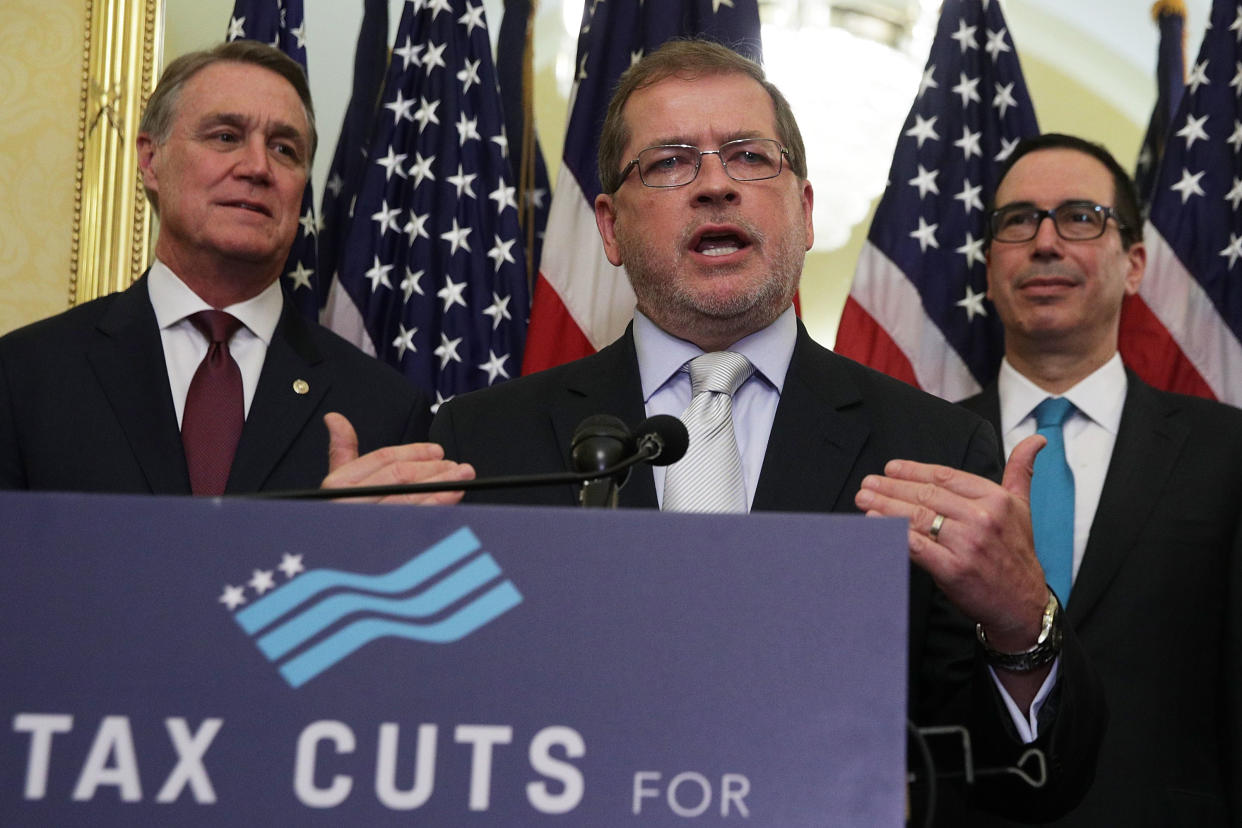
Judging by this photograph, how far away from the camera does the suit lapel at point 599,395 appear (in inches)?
92.6

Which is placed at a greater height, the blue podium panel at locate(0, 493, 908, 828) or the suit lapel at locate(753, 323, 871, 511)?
the suit lapel at locate(753, 323, 871, 511)

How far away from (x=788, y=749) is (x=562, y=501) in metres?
1.13

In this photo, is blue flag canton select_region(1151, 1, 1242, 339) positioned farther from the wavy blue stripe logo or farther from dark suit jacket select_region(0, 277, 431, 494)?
the wavy blue stripe logo

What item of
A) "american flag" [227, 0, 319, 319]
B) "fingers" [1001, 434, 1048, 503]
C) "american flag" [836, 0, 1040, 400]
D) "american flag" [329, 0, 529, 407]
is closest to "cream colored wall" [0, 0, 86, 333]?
"american flag" [227, 0, 319, 319]

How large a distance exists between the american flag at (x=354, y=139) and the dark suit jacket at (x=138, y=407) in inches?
33.1

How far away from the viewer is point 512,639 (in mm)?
1163

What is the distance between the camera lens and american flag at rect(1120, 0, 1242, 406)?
370 centimetres

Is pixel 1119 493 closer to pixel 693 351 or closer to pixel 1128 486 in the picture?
pixel 1128 486

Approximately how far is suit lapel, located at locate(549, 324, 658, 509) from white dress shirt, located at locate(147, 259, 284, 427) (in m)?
0.81

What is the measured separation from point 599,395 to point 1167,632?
1.34 metres

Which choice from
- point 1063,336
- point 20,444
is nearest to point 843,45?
point 1063,336

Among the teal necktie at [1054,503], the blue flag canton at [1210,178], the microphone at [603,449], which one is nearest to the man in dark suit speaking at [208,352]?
the microphone at [603,449]

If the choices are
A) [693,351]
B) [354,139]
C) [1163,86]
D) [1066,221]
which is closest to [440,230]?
[354,139]

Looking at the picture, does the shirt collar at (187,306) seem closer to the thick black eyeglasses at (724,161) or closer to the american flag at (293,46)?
the american flag at (293,46)
